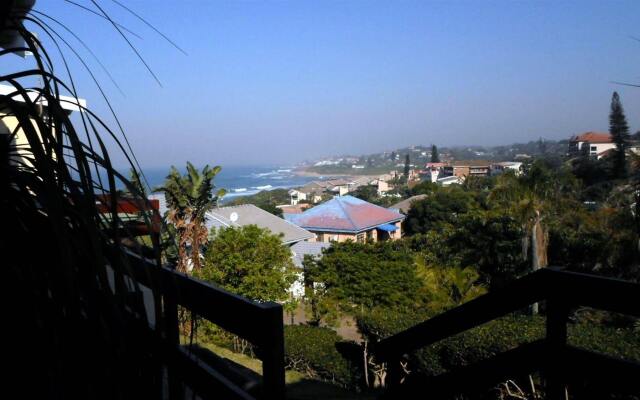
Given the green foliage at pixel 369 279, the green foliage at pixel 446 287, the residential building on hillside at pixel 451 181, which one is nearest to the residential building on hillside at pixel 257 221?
the green foliage at pixel 369 279

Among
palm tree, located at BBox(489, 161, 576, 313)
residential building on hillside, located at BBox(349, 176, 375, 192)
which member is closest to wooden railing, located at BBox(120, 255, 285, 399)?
palm tree, located at BBox(489, 161, 576, 313)

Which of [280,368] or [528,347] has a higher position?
[280,368]

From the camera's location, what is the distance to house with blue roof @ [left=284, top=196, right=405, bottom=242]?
30.8 metres

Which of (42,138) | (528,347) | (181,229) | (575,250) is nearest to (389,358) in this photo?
(528,347)

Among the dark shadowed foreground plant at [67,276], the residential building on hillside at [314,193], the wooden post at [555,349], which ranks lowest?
the residential building on hillside at [314,193]

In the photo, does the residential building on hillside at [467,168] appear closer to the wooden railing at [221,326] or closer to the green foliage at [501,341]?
the green foliage at [501,341]

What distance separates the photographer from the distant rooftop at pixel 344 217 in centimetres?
3094

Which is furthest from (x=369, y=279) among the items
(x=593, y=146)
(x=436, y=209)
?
(x=593, y=146)

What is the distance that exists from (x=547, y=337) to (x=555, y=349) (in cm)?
3

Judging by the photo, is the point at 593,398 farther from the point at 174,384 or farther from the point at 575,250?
the point at 575,250

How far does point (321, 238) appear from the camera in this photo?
31141 millimetres

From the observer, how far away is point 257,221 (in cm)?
2605

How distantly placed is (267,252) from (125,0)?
1126 cm

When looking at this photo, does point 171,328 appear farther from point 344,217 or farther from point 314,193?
point 314,193
